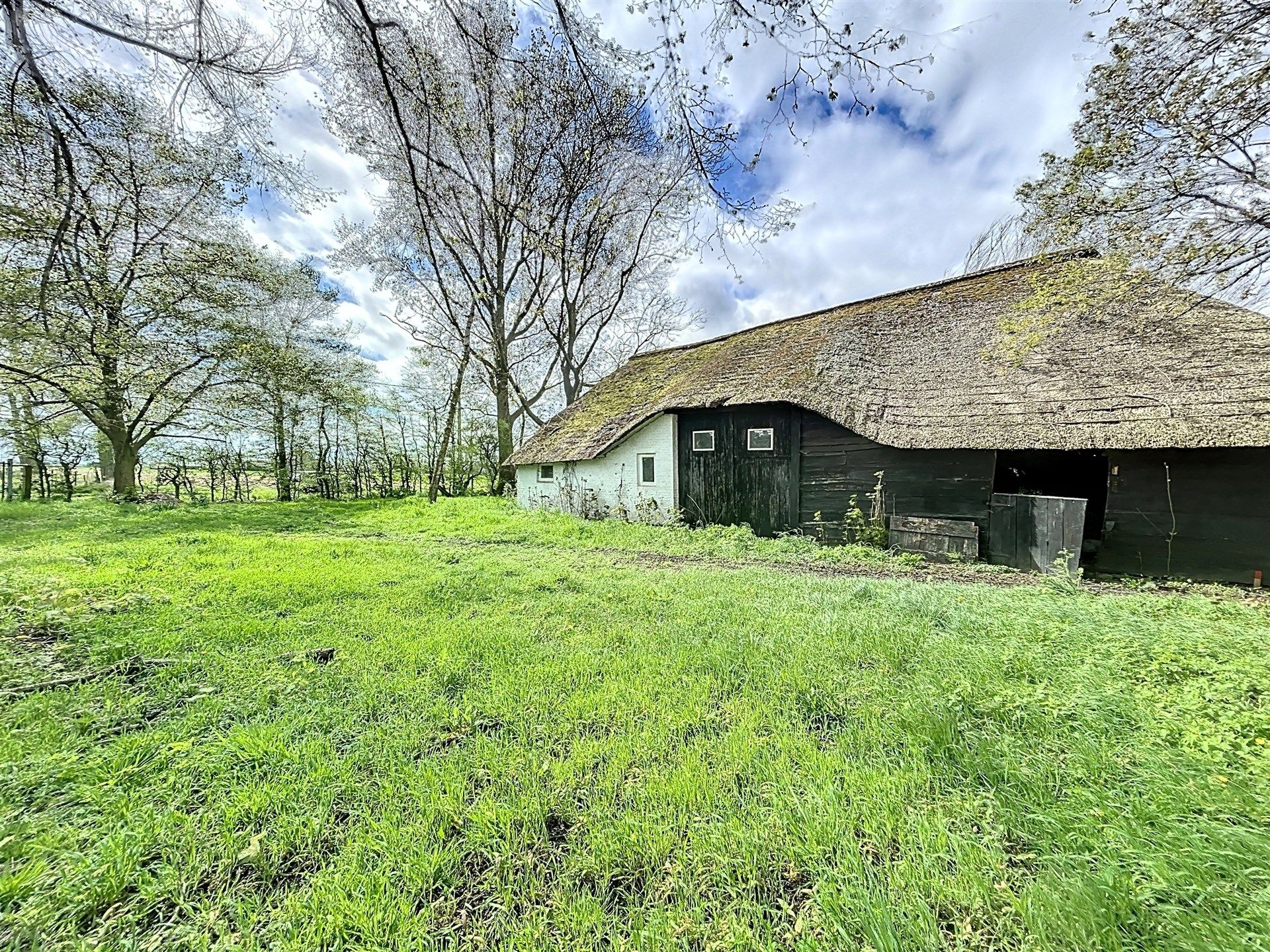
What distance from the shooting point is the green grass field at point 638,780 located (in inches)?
58.7

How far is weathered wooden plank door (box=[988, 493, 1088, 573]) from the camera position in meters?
7.06

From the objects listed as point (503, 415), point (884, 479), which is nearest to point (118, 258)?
point (503, 415)

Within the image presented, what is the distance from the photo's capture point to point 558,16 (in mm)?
3256

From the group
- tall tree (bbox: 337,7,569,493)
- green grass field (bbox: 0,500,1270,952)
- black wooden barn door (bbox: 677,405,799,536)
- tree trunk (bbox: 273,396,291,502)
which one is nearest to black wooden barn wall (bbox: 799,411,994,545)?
black wooden barn door (bbox: 677,405,799,536)


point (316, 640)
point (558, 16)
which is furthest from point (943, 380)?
point (316, 640)

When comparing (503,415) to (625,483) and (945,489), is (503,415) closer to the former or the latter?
(625,483)

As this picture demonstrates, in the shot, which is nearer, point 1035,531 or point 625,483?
point 1035,531

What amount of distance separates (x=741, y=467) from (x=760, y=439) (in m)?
0.84

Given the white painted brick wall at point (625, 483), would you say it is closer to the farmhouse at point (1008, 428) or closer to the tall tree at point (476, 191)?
the farmhouse at point (1008, 428)

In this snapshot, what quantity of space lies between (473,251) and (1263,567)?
72.5ft

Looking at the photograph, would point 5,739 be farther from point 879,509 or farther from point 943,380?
point 943,380

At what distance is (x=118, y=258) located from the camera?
29.6ft

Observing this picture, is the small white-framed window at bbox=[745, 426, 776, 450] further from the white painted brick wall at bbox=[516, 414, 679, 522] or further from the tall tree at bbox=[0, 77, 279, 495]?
the tall tree at bbox=[0, 77, 279, 495]

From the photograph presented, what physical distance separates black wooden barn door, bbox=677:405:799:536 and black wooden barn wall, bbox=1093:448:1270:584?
5572mm
